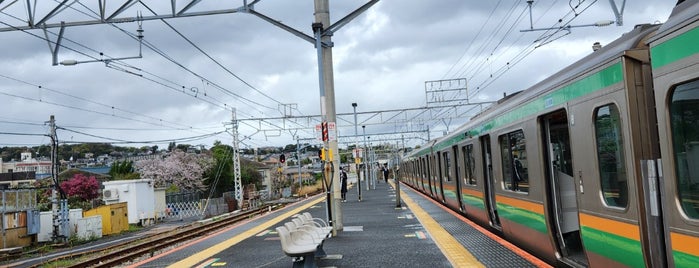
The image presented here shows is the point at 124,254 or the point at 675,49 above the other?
the point at 675,49

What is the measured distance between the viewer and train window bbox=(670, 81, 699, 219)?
3.61 meters

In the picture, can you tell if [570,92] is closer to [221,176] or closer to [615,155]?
[615,155]

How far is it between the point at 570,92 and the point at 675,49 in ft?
6.05

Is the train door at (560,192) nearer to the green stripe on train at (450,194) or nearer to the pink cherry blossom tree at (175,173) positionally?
the green stripe on train at (450,194)

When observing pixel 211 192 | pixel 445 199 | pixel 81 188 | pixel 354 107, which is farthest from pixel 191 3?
pixel 211 192

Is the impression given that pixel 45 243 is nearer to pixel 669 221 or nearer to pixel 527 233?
pixel 527 233

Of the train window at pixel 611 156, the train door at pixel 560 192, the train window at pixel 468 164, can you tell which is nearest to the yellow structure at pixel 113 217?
the train window at pixel 468 164

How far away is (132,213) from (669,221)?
3332 centimetres

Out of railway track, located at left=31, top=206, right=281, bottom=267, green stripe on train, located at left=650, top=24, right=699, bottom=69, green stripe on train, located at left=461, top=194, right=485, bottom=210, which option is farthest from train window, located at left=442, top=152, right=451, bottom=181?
green stripe on train, located at left=650, top=24, right=699, bottom=69

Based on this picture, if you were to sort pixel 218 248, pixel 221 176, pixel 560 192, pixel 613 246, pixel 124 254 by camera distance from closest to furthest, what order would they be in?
1. pixel 613 246
2. pixel 560 192
3. pixel 218 248
4. pixel 124 254
5. pixel 221 176

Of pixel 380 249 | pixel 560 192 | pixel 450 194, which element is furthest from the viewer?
pixel 450 194

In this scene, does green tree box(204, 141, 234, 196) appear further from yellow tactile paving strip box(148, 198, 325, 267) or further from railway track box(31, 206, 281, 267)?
yellow tactile paving strip box(148, 198, 325, 267)

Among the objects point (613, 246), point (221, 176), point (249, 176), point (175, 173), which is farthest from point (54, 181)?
point (249, 176)

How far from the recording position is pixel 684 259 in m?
3.72
